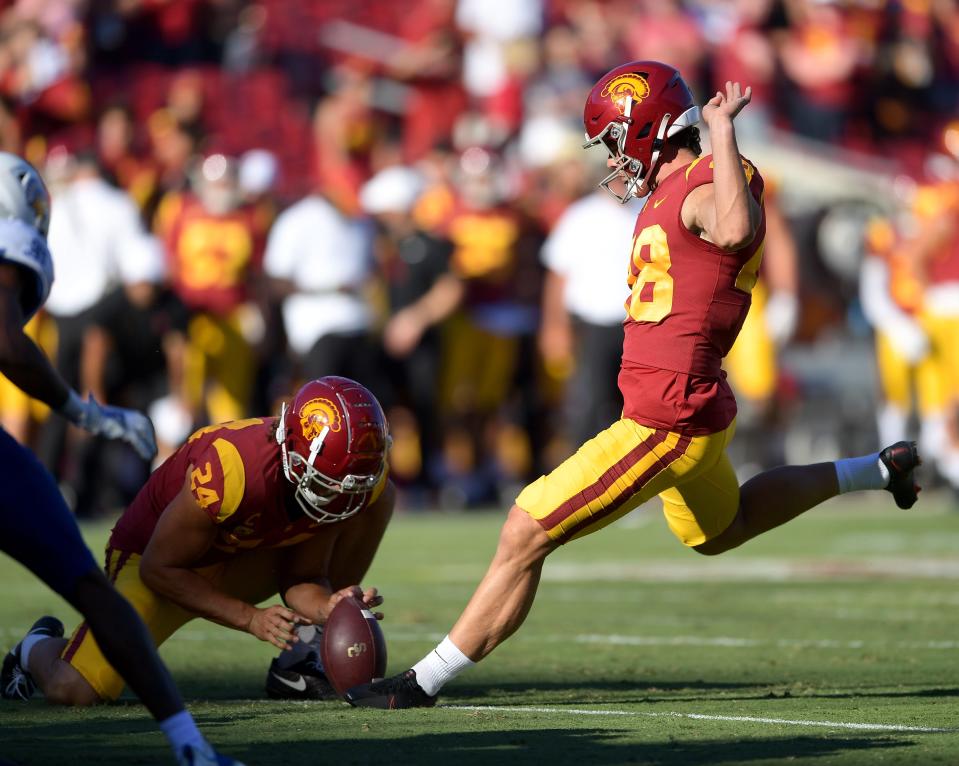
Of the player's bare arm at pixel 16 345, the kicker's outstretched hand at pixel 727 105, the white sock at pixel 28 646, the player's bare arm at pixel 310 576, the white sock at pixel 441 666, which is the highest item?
the kicker's outstretched hand at pixel 727 105

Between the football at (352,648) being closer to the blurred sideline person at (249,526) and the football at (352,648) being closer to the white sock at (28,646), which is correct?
the blurred sideline person at (249,526)

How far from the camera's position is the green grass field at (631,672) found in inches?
189

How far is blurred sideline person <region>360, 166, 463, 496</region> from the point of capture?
14.6 metres

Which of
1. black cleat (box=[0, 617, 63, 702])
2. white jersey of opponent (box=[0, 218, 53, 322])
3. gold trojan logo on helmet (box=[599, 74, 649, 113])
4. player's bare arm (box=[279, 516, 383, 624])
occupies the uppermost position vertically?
gold trojan logo on helmet (box=[599, 74, 649, 113])

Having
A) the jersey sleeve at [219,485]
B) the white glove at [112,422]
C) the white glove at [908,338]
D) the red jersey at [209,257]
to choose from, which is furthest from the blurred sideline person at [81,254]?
the white glove at [112,422]

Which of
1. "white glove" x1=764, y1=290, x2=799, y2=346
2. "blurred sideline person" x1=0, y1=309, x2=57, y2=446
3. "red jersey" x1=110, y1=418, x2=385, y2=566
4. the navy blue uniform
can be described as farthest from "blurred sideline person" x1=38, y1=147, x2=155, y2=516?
the navy blue uniform

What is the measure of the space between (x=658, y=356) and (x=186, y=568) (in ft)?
5.32

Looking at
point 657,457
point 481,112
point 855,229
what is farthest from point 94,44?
point 657,457

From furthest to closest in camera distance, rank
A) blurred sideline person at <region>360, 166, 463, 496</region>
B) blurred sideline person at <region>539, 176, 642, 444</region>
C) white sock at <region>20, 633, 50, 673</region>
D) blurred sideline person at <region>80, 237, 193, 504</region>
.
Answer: blurred sideline person at <region>360, 166, 463, 496</region> → blurred sideline person at <region>539, 176, 642, 444</region> → blurred sideline person at <region>80, 237, 193, 504</region> → white sock at <region>20, 633, 50, 673</region>

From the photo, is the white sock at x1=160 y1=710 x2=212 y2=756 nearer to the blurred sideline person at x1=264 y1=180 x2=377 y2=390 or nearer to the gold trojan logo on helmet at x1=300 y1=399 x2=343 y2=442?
the gold trojan logo on helmet at x1=300 y1=399 x2=343 y2=442

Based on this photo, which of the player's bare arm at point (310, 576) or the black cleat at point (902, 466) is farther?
the black cleat at point (902, 466)

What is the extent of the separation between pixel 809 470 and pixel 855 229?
10885 mm

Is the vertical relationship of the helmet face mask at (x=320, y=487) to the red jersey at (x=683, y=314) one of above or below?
below

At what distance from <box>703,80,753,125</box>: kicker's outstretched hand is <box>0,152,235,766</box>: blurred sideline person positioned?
1.96 meters
